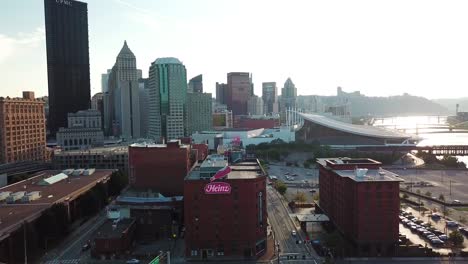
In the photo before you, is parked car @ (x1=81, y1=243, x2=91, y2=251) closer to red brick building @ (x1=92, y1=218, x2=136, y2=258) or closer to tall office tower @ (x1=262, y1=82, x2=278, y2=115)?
red brick building @ (x1=92, y1=218, x2=136, y2=258)

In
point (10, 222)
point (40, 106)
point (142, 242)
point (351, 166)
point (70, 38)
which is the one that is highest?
point (70, 38)

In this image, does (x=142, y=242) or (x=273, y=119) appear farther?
(x=273, y=119)

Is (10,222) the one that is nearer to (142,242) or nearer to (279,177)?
(142,242)

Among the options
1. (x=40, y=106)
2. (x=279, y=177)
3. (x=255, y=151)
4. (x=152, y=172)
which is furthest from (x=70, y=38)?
(x=152, y=172)

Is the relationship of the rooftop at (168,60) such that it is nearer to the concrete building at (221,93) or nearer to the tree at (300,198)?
the tree at (300,198)

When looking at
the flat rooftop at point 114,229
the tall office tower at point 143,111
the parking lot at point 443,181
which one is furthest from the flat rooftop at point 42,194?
the tall office tower at point 143,111

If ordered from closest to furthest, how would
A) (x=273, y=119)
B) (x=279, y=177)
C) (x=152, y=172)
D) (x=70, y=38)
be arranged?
(x=152, y=172) < (x=279, y=177) < (x=70, y=38) < (x=273, y=119)

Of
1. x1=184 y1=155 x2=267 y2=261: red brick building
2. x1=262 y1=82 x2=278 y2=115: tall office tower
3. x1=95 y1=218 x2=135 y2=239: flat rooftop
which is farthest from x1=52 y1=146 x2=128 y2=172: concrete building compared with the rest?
x1=262 y1=82 x2=278 y2=115: tall office tower
